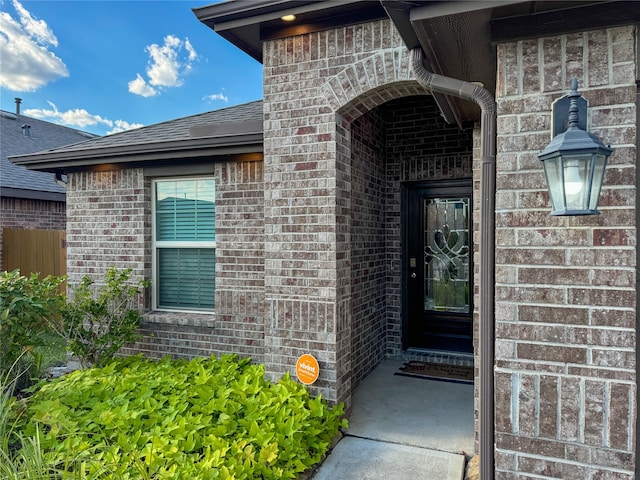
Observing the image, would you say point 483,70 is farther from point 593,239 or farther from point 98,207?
point 98,207

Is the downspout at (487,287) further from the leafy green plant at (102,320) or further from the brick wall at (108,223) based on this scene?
the brick wall at (108,223)

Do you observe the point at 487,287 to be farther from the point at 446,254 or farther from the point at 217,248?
the point at 446,254

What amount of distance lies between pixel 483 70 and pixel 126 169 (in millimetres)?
4291

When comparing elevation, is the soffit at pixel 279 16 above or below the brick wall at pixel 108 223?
above

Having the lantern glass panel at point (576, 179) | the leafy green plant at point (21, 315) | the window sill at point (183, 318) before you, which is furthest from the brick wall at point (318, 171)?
the leafy green plant at point (21, 315)

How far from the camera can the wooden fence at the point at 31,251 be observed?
27.0 ft

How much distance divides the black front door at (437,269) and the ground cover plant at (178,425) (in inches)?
92.3

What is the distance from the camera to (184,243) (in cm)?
497

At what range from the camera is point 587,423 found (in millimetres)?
1847

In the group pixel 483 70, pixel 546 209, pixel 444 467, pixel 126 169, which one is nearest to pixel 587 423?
pixel 546 209

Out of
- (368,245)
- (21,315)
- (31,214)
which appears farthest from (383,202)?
(31,214)

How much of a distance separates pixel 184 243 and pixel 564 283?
416 cm

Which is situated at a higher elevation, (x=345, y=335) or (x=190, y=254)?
(x=190, y=254)

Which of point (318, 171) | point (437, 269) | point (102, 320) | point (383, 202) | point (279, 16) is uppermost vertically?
point (279, 16)
